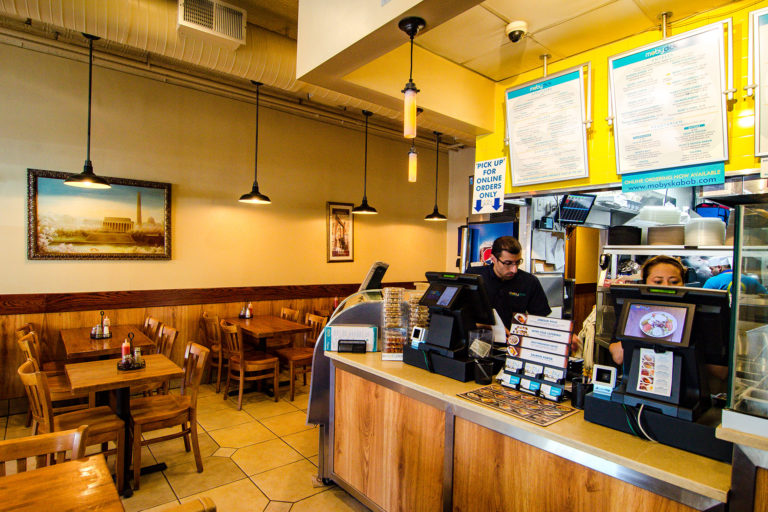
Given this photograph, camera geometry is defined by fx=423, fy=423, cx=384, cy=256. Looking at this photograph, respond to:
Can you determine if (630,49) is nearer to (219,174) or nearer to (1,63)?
(219,174)

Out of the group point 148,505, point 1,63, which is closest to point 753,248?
point 148,505

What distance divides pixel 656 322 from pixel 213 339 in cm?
479

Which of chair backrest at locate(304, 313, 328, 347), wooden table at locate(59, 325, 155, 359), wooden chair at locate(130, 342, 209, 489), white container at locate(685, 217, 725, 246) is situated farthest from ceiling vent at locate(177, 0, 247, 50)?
white container at locate(685, 217, 725, 246)

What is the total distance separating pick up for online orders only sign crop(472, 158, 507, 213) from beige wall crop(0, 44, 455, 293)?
355 centimetres

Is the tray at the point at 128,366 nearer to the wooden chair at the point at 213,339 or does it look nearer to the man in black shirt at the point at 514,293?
the wooden chair at the point at 213,339

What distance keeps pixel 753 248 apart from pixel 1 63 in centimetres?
612

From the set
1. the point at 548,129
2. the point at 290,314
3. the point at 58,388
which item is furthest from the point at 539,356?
the point at 290,314

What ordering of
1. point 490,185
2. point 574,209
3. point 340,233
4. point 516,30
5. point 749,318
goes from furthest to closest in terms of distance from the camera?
point 340,233
point 574,209
point 490,185
point 516,30
point 749,318

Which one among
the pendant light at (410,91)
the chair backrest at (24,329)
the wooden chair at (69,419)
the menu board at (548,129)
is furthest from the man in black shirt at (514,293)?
the chair backrest at (24,329)

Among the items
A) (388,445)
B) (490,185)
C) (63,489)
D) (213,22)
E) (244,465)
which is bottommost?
(244,465)

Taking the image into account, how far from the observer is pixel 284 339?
5.54 metres

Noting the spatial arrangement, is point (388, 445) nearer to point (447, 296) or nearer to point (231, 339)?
point (447, 296)

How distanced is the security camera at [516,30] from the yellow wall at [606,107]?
485 mm

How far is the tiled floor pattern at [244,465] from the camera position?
2.87 meters
